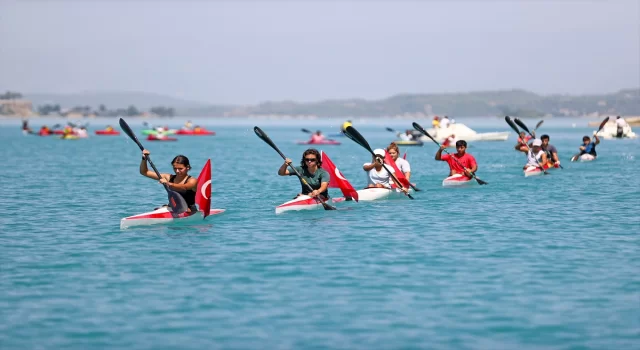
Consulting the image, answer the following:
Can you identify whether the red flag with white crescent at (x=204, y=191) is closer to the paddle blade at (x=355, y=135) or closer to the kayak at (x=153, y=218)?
the kayak at (x=153, y=218)

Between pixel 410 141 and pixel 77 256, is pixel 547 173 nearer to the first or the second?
pixel 77 256

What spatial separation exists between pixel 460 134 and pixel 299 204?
62008mm

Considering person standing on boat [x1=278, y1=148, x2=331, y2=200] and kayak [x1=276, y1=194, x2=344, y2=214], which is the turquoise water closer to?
kayak [x1=276, y1=194, x2=344, y2=214]

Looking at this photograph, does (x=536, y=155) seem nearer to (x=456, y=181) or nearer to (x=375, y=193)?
(x=456, y=181)

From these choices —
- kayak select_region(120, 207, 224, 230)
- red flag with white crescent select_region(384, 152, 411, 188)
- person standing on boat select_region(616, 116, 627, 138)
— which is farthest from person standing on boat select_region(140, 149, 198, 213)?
person standing on boat select_region(616, 116, 627, 138)

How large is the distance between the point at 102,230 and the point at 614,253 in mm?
11541

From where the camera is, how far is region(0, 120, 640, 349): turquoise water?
36.5 ft

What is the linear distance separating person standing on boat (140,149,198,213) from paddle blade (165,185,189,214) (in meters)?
0.12

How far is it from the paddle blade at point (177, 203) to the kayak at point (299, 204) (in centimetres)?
337

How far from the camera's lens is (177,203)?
20.4 meters

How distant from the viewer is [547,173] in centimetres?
3784

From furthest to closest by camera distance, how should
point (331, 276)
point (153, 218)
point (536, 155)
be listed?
point (536, 155), point (153, 218), point (331, 276)

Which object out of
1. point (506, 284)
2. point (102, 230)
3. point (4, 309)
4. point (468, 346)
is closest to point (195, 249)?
point (102, 230)

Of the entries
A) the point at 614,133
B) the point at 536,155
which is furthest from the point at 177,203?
the point at 614,133
